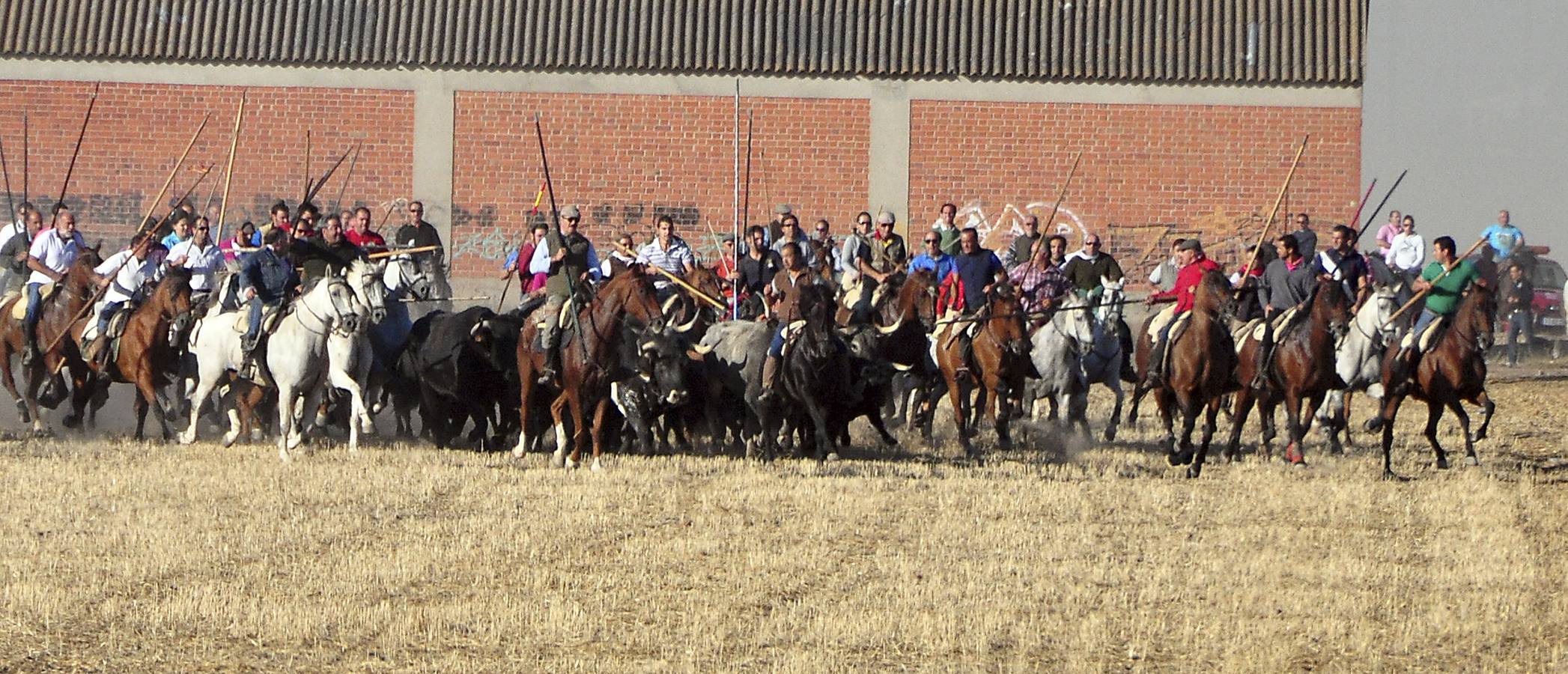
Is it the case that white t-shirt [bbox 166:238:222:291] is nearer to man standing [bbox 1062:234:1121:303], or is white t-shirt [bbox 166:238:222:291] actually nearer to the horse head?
the horse head

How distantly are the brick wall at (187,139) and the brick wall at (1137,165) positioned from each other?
782 centimetres

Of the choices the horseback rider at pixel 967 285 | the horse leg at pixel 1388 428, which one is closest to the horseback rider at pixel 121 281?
the horseback rider at pixel 967 285

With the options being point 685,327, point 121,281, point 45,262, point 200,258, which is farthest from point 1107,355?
point 45,262

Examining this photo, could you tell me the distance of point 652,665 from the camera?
10.0m

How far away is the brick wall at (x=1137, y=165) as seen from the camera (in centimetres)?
3366

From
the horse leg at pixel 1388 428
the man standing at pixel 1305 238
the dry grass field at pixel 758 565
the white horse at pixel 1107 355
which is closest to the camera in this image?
the dry grass field at pixel 758 565

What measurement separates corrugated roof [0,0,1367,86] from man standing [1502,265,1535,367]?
3710mm

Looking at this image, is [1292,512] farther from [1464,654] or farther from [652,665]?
[652,665]

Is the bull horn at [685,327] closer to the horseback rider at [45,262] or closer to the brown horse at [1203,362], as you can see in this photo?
the brown horse at [1203,362]

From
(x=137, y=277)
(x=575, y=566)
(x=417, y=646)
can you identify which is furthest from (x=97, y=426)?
(x=417, y=646)

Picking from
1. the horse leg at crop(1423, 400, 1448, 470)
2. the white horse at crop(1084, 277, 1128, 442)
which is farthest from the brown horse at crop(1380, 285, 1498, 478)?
the white horse at crop(1084, 277, 1128, 442)

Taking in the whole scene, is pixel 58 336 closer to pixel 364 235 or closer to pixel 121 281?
pixel 121 281

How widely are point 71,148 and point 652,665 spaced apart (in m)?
26.2

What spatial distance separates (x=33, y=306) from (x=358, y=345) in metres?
3.90
